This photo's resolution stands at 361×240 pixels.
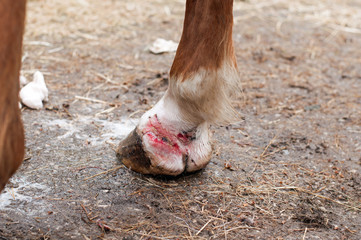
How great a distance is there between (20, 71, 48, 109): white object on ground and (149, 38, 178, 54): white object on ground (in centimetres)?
123

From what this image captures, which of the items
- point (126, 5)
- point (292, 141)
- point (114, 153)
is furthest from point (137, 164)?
point (126, 5)

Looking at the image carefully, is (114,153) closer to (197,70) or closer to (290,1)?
(197,70)

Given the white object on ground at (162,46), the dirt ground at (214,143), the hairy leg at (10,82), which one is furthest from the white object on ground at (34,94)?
the hairy leg at (10,82)

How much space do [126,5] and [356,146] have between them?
11.3ft

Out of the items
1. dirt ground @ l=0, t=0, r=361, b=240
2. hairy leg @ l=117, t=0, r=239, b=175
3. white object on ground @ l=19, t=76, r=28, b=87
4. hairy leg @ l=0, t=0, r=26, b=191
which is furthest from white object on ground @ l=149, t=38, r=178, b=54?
hairy leg @ l=0, t=0, r=26, b=191

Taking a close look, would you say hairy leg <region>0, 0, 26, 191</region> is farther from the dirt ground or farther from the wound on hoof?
the wound on hoof

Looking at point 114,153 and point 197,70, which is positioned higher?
point 197,70

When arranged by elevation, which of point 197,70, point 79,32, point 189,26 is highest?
point 189,26

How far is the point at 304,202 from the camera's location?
1970 mm

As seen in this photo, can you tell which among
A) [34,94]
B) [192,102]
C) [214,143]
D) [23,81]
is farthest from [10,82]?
[23,81]

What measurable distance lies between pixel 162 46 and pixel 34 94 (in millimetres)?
1505

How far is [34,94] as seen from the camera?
2.71 m

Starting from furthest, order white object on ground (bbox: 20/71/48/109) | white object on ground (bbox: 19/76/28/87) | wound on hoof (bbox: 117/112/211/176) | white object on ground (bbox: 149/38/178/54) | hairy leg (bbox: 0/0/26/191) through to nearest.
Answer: white object on ground (bbox: 149/38/178/54) → white object on ground (bbox: 19/76/28/87) → white object on ground (bbox: 20/71/48/109) → wound on hoof (bbox: 117/112/211/176) → hairy leg (bbox: 0/0/26/191)

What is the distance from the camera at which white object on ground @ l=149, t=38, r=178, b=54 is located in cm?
387
